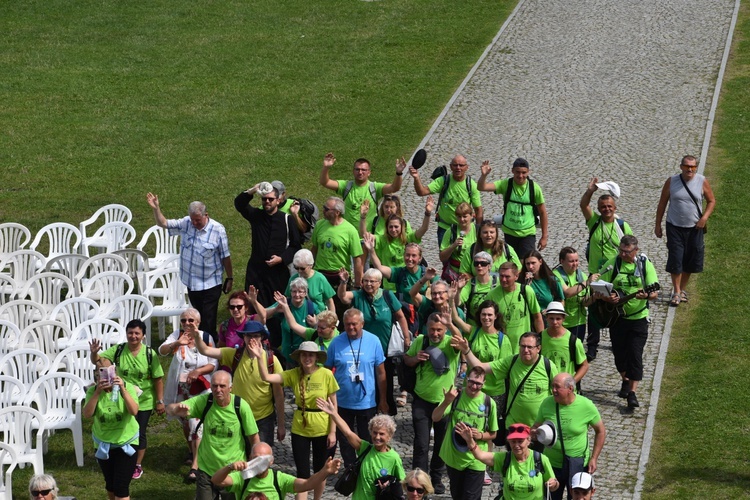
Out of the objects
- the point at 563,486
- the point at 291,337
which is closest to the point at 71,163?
the point at 291,337

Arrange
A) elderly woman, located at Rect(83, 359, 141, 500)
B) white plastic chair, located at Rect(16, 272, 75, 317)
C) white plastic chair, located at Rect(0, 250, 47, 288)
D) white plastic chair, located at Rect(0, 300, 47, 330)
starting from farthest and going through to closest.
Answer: white plastic chair, located at Rect(0, 250, 47, 288), white plastic chair, located at Rect(16, 272, 75, 317), white plastic chair, located at Rect(0, 300, 47, 330), elderly woman, located at Rect(83, 359, 141, 500)

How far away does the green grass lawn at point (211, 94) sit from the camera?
20.4 meters

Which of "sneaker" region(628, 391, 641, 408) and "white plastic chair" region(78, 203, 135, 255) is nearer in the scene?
"sneaker" region(628, 391, 641, 408)

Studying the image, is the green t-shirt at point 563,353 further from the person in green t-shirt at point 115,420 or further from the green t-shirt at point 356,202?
the green t-shirt at point 356,202

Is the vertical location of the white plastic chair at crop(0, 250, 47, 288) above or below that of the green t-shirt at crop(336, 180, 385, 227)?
below

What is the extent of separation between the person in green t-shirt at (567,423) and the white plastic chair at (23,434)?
4.68m

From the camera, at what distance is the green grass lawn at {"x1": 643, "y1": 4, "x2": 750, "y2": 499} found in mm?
12055

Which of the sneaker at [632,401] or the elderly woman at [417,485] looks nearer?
the elderly woman at [417,485]

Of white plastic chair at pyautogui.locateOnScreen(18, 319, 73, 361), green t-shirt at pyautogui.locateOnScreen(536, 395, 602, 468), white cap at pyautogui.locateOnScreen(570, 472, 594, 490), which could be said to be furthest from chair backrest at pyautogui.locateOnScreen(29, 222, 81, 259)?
white cap at pyautogui.locateOnScreen(570, 472, 594, 490)

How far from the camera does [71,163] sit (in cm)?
2136

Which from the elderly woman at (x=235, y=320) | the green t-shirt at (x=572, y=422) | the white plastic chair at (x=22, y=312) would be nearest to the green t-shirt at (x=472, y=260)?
the elderly woman at (x=235, y=320)

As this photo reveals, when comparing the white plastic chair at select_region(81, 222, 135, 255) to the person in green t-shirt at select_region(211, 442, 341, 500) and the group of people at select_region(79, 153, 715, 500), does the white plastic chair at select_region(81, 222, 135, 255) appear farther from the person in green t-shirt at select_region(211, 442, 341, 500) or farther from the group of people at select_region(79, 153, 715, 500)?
the person in green t-shirt at select_region(211, 442, 341, 500)

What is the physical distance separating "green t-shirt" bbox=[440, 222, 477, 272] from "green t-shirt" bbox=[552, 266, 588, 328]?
1056mm

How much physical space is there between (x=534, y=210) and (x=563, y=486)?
5.18m
